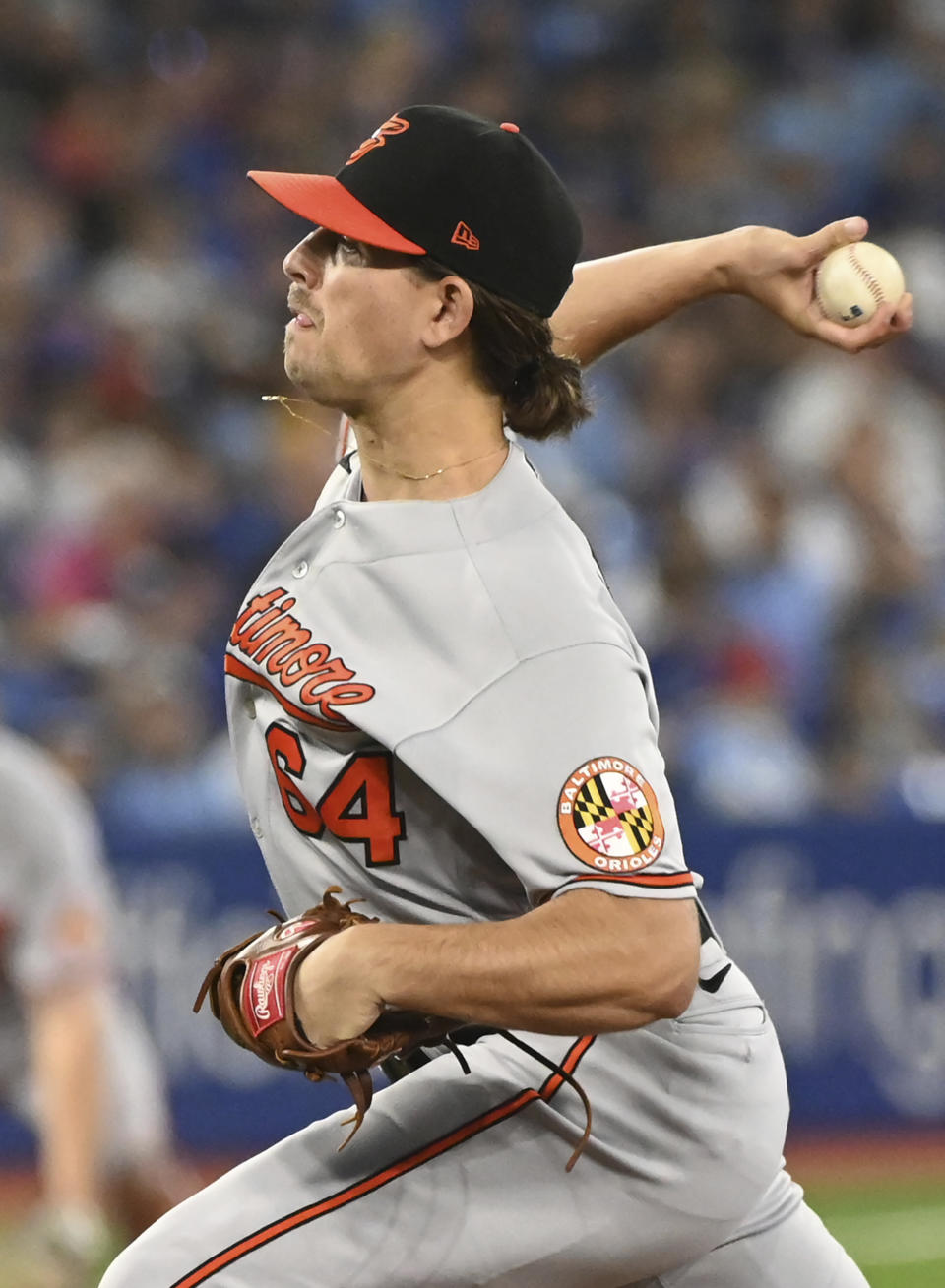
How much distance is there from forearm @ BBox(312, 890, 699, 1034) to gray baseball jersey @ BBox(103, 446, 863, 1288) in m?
0.06

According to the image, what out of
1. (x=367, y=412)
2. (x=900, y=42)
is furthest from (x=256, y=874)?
(x=900, y=42)

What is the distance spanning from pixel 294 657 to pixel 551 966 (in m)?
0.56

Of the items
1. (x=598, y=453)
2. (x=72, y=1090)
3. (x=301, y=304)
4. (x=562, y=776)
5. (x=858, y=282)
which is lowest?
(x=72, y=1090)

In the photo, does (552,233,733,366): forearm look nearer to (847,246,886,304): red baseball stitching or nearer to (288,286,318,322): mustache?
(847,246,886,304): red baseball stitching

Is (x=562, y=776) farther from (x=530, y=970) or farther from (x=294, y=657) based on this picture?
(x=294, y=657)

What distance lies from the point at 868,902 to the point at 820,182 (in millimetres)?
4407

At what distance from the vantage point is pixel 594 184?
10.3 metres

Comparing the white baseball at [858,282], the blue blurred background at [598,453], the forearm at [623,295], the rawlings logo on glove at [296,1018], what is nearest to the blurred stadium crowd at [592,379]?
the blue blurred background at [598,453]

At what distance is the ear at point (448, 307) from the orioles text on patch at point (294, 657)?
16.2 inches

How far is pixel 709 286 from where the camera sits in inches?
131

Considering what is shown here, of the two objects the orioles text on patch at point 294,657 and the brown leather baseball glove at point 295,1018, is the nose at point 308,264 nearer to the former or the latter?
the orioles text on patch at point 294,657

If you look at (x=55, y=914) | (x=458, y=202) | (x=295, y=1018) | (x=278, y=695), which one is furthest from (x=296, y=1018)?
(x=55, y=914)

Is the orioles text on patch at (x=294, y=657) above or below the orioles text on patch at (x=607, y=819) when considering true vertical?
above

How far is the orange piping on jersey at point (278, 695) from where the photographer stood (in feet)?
8.47
